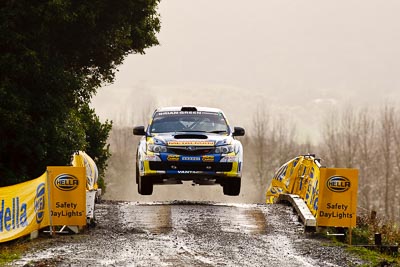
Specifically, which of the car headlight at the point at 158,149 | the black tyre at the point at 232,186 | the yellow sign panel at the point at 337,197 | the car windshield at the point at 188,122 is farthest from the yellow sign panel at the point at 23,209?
the yellow sign panel at the point at 337,197

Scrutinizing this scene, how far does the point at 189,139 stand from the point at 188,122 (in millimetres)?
1474

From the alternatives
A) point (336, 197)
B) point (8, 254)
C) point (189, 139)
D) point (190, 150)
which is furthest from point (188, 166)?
point (8, 254)

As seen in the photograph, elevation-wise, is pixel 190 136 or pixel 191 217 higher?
pixel 190 136

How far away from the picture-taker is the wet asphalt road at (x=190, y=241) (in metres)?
11.0

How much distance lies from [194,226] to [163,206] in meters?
2.76

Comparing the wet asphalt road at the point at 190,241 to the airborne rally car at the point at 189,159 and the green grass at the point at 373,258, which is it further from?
the airborne rally car at the point at 189,159

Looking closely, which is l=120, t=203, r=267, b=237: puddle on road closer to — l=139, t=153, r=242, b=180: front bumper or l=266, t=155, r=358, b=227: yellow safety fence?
l=139, t=153, r=242, b=180: front bumper

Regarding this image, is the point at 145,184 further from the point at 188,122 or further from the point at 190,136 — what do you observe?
the point at 188,122

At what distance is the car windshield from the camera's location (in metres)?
18.0

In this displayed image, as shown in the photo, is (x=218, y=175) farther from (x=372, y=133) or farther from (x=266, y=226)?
(x=372, y=133)

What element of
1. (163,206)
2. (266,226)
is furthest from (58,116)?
(266,226)

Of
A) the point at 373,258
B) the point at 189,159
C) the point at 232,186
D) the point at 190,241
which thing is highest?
the point at 189,159

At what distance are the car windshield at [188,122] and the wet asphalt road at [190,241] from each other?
1850 mm

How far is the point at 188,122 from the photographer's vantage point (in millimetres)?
18281
